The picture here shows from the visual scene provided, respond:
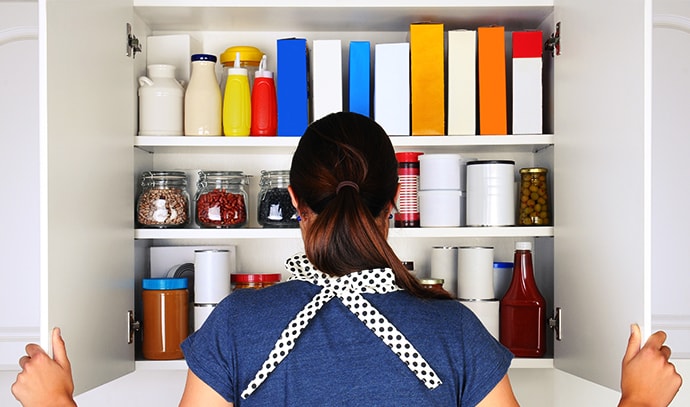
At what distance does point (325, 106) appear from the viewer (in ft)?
5.71

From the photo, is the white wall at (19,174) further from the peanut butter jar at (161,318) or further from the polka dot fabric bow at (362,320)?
the polka dot fabric bow at (362,320)

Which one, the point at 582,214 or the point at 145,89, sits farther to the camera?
the point at 145,89

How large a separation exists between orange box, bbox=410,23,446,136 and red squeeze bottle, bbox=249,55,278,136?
0.30 m

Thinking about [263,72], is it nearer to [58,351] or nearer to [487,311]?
[487,311]

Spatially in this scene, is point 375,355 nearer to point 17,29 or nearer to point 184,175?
point 184,175

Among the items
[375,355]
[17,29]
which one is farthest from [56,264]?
[17,29]

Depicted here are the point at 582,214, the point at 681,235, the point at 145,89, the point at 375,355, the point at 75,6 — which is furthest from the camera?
the point at 681,235

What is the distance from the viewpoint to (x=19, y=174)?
1974 millimetres

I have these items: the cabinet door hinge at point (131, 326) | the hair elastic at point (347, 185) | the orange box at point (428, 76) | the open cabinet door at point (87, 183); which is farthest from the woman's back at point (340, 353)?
the orange box at point (428, 76)

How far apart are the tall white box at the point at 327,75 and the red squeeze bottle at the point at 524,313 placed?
1.64ft

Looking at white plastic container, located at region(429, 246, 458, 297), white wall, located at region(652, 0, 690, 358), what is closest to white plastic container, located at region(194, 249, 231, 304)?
white plastic container, located at region(429, 246, 458, 297)

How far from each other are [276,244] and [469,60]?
601mm

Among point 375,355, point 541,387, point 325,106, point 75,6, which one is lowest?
point 541,387

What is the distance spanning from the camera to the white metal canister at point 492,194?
68.4 inches
